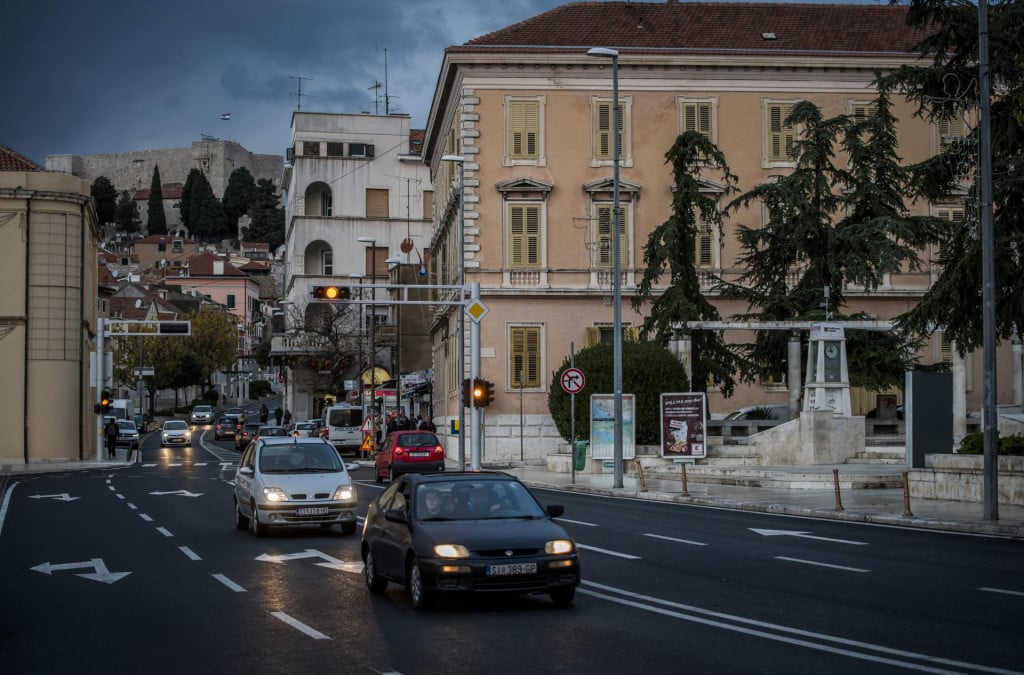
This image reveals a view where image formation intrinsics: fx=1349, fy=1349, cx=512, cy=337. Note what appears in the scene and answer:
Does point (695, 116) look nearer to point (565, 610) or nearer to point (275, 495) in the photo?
point (275, 495)

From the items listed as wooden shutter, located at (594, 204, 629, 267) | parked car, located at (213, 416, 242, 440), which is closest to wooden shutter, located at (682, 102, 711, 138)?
wooden shutter, located at (594, 204, 629, 267)

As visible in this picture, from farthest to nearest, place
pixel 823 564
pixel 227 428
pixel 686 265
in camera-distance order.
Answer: pixel 227 428
pixel 686 265
pixel 823 564

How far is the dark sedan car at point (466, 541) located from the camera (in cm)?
1289

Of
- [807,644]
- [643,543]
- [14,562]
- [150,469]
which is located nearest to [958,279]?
[643,543]

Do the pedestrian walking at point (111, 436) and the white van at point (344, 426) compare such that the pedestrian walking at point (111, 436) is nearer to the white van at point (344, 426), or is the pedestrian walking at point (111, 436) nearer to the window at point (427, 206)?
the white van at point (344, 426)

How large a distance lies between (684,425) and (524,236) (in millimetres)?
17094

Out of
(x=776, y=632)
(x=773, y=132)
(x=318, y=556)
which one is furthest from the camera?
(x=773, y=132)

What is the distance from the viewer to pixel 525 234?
5378cm

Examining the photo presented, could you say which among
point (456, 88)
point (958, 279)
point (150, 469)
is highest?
point (456, 88)

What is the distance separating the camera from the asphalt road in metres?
10.7

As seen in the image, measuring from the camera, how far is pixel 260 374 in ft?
597

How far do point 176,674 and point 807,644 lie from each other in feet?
16.7

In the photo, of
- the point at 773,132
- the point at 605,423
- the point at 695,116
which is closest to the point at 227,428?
the point at 695,116

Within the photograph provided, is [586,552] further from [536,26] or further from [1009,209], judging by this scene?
[536,26]
